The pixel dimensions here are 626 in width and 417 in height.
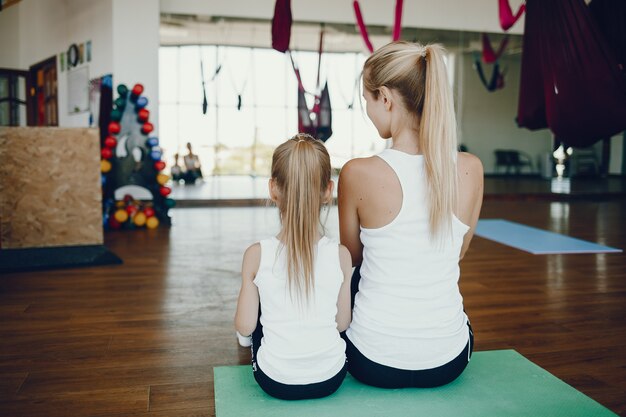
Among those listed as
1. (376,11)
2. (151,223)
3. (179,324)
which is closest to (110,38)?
(151,223)

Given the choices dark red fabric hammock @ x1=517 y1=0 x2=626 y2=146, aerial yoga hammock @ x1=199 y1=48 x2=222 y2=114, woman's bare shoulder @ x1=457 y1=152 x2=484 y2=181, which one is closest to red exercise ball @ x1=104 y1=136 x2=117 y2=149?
aerial yoga hammock @ x1=199 y1=48 x2=222 y2=114

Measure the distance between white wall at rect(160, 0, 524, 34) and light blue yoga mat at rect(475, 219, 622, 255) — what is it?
3.44 metres

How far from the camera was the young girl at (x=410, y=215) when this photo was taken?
1.65m

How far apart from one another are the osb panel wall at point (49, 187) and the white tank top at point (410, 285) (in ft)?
11.2

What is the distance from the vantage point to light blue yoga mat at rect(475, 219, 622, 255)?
15.6ft

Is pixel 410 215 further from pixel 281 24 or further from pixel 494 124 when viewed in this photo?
pixel 494 124

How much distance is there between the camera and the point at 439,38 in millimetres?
8789

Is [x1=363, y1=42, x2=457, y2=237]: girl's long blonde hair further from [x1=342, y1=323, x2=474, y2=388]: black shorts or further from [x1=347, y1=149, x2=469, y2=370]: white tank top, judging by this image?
[x1=342, y1=323, x2=474, y2=388]: black shorts

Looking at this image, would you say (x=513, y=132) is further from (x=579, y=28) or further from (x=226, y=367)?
(x=226, y=367)

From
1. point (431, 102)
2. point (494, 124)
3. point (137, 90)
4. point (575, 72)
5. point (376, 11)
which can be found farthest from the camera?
point (494, 124)

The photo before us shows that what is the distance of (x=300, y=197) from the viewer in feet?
5.46

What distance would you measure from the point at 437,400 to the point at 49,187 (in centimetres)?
366

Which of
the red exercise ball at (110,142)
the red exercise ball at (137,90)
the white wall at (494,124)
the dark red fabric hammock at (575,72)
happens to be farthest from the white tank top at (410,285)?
the white wall at (494,124)

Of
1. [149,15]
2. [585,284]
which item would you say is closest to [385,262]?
[585,284]
